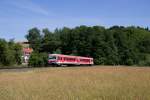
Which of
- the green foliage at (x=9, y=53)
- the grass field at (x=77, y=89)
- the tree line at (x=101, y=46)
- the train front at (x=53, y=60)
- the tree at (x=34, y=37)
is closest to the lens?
the grass field at (x=77, y=89)

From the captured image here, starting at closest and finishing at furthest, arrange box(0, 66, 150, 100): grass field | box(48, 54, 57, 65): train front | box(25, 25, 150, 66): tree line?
box(0, 66, 150, 100): grass field < box(48, 54, 57, 65): train front < box(25, 25, 150, 66): tree line

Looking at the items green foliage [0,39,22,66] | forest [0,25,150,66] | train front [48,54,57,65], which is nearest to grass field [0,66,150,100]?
train front [48,54,57,65]

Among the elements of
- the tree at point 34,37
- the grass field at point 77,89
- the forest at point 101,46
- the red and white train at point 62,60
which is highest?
the tree at point 34,37

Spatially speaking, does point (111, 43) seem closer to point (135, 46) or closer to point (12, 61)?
point (135, 46)

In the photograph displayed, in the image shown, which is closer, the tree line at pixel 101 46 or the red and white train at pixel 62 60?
the red and white train at pixel 62 60

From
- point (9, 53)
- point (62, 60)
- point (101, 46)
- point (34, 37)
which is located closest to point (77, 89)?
point (62, 60)

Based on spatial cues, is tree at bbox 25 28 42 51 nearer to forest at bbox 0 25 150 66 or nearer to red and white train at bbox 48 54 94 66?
forest at bbox 0 25 150 66

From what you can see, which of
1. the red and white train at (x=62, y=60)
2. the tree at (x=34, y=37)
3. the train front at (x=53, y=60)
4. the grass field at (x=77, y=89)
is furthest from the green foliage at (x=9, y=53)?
the grass field at (x=77, y=89)

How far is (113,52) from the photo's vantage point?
10756 cm

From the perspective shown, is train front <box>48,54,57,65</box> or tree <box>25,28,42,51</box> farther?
tree <box>25,28,42,51</box>

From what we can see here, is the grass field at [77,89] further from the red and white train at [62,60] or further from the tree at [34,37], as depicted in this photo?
the tree at [34,37]

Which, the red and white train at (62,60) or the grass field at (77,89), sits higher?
the red and white train at (62,60)

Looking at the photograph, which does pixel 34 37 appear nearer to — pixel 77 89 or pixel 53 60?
pixel 53 60

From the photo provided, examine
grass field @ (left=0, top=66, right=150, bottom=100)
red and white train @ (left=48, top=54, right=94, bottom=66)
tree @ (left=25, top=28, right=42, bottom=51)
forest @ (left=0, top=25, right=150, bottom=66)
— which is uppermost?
tree @ (left=25, top=28, right=42, bottom=51)
